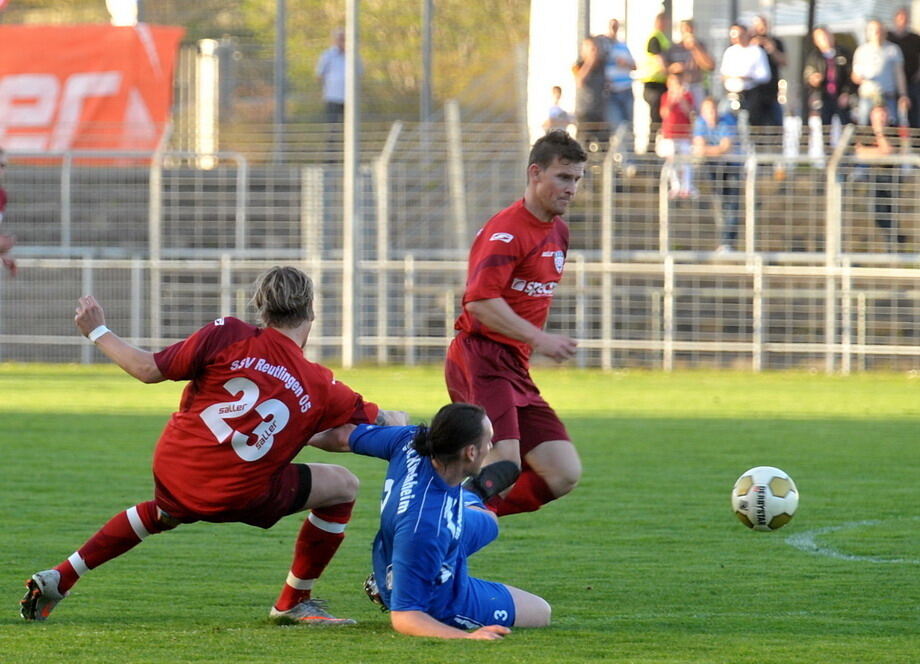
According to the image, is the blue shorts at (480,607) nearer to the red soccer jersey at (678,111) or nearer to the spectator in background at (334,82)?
the red soccer jersey at (678,111)

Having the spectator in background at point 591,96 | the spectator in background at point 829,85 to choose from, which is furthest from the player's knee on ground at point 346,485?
the spectator in background at point 829,85

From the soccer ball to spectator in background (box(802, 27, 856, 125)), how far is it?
1485 centimetres

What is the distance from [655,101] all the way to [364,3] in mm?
27431

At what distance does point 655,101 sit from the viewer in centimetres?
2212

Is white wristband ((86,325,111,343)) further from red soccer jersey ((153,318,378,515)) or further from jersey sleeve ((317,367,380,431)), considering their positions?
jersey sleeve ((317,367,380,431))

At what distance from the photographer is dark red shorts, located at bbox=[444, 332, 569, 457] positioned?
737cm

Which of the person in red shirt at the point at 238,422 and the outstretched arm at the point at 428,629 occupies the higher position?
the person in red shirt at the point at 238,422

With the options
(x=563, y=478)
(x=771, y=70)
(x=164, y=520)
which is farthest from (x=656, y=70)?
(x=164, y=520)

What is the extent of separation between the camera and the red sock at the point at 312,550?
20.6 ft

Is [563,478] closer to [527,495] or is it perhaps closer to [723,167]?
[527,495]

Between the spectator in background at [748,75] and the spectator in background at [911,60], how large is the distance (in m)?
1.81

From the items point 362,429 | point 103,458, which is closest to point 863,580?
point 362,429

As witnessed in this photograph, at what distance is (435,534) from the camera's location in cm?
575

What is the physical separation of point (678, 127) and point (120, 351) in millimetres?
16400
